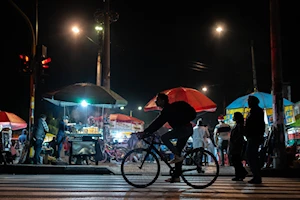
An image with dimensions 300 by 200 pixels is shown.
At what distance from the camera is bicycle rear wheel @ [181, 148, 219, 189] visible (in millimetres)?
7653

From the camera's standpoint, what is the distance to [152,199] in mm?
5863

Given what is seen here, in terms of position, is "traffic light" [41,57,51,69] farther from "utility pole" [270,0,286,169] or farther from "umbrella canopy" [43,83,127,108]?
"utility pole" [270,0,286,169]

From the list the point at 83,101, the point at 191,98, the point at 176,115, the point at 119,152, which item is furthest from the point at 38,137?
the point at 176,115

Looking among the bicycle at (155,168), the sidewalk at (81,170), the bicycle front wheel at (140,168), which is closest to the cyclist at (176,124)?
the bicycle at (155,168)

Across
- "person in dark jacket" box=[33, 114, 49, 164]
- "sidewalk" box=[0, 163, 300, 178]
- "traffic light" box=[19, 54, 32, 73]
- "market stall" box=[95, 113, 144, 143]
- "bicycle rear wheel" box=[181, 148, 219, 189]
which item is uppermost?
"traffic light" box=[19, 54, 32, 73]

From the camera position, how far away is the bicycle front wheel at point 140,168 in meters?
7.65

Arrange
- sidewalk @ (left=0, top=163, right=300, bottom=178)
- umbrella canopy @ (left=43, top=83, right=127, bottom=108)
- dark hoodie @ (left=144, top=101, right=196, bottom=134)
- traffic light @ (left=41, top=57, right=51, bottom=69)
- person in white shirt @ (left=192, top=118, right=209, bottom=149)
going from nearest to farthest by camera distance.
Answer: dark hoodie @ (left=144, top=101, right=196, bottom=134), sidewalk @ (left=0, top=163, right=300, bottom=178), traffic light @ (left=41, top=57, right=51, bottom=69), umbrella canopy @ (left=43, top=83, right=127, bottom=108), person in white shirt @ (left=192, top=118, right=209, bottom=149)

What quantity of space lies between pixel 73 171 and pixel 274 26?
824 centimetres

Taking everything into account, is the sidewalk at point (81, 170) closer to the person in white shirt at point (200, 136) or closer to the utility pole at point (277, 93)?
the utility pole at point (277, 93)

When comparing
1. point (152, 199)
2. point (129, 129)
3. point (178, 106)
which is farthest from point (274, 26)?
point (129, 129)

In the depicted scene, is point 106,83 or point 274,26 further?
point 106,83

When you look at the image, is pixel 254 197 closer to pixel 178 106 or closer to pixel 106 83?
pixel 178 106

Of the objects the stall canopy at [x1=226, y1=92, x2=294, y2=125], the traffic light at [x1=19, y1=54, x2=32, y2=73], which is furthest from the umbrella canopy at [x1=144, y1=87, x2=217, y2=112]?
the traffic light at [x1=19, y1=54, x2=32, y2=73]

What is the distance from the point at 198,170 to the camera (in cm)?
796
